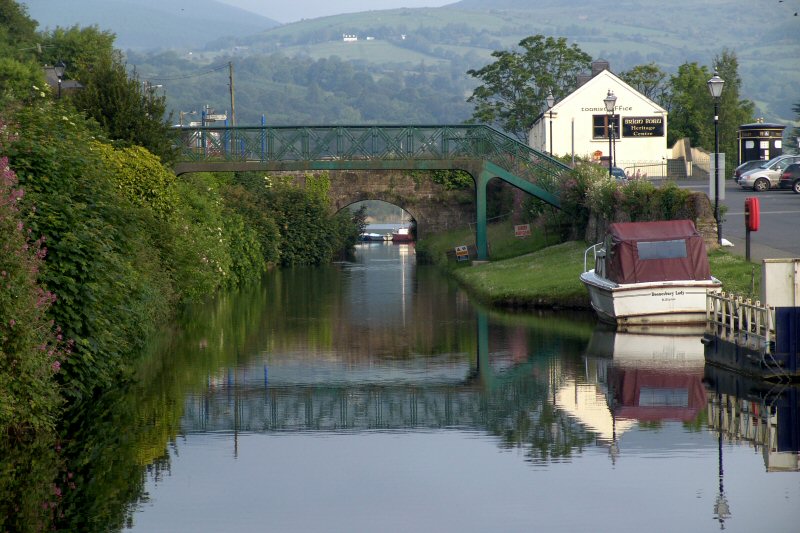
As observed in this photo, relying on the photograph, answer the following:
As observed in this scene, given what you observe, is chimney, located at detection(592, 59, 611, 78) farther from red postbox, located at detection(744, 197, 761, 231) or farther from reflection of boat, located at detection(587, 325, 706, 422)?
reflection of boat, located at detection(587, 325, 706, 422)

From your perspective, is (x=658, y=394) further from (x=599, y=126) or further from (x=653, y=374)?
(x=599, y=126)

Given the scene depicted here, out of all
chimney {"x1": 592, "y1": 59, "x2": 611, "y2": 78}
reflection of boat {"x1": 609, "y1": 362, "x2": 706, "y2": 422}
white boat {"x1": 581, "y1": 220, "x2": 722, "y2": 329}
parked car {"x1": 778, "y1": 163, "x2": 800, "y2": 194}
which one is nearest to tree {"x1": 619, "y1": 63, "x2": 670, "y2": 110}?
chimney {"x1": 592, "y1": 59, "x2": 611, "y2": 78}

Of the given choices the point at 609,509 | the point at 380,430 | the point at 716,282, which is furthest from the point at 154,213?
the point at 609,509

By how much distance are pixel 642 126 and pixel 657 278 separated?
4927cm

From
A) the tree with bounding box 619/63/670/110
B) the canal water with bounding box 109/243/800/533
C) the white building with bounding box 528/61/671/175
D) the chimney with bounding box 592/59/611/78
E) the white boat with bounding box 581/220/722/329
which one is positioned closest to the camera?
the canal water with bounding box 109/243/800/533

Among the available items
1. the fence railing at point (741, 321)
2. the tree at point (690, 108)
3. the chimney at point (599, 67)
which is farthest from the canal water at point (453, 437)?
the tree at point (690, 108)

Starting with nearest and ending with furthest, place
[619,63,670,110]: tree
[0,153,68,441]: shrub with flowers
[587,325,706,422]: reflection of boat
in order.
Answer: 1. [0,153,68,441]: shrub with flowers
2. [587,325,706,422]: reflection of boat
3. [619,63,670,110]: tree

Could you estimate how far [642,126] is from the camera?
7938cm

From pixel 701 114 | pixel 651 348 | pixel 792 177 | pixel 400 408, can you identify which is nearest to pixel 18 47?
pixel 792 177

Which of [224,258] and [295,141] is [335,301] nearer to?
[224,258]

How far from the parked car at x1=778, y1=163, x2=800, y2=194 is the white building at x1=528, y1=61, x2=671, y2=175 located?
18280mm

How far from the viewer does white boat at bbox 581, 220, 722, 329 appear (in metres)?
31.0

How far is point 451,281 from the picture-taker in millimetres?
52594

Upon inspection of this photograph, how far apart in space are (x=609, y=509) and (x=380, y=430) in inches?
226
